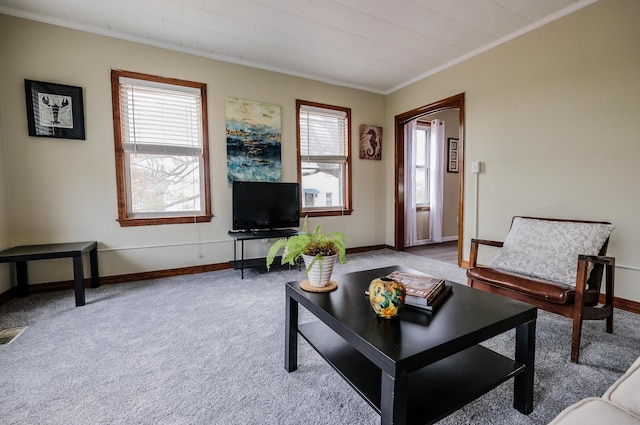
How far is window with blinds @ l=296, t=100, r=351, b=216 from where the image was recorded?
178 inches

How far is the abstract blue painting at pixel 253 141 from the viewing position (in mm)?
3928

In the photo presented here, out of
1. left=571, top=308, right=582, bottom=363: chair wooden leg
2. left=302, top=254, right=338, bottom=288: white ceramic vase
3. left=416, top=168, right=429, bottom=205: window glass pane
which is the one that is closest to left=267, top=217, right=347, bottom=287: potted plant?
left=302, top=254, right=338, bottom=288: white ceramic vase

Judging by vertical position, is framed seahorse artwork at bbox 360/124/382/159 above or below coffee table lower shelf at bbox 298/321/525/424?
above

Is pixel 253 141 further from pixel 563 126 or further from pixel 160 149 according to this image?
pixel 563 126

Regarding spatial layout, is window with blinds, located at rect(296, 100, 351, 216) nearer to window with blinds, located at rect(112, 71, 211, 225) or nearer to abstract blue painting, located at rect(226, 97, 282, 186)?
abstract blue painting, located at rect(226, 97, 282, 186)

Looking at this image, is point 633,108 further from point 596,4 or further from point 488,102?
point 488,102

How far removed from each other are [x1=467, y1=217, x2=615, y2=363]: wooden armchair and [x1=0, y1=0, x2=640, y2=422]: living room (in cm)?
90

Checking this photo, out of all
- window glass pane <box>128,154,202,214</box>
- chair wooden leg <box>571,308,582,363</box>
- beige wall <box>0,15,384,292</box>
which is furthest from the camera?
window glass pane <box>128,154,202,214</box>

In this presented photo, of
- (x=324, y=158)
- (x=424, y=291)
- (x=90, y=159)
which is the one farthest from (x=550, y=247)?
(x=90, y=159)

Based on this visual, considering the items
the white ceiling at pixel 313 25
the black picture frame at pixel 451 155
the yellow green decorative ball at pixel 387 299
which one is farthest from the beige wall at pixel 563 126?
the yellow green decorative ball at pixel 387 299

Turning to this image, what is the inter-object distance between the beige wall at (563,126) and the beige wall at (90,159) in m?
2.84

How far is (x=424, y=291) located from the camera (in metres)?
1.47

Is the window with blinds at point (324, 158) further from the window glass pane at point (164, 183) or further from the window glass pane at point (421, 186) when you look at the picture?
the window glass pane at point (421, 186)

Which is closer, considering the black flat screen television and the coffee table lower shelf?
the coffee table lower shelf
